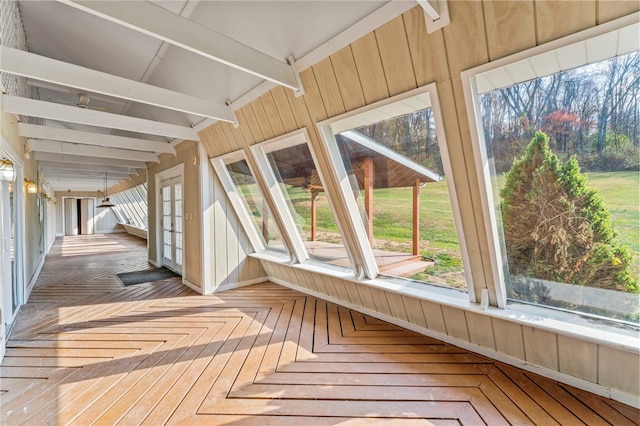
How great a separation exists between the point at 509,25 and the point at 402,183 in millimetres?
1102

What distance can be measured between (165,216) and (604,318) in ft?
19.7

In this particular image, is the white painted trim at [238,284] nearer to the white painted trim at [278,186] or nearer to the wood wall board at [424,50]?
the white painted trim at [278,186]

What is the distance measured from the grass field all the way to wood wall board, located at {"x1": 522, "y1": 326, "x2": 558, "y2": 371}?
0.52 meters

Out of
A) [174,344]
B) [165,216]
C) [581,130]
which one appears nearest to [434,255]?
[581,130]

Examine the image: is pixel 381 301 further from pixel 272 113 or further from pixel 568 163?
pixel 272 113

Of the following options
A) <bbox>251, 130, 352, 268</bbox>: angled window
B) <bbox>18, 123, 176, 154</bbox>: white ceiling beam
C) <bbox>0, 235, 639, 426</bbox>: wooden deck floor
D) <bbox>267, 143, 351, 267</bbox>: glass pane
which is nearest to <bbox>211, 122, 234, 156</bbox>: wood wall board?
<bbox>251, 130, 352, 268</bbox>: angled window

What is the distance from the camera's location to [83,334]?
8.81 ft

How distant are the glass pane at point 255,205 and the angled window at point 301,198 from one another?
335 mm

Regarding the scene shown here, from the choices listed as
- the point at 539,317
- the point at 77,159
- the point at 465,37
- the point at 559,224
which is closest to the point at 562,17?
the point at 465,37

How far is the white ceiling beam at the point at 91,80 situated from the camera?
1779 millimetres

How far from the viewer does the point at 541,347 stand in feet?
6.30

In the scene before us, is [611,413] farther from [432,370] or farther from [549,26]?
[549,26]

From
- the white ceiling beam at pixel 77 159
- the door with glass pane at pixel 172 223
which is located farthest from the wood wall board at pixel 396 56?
the white ceiling beam at pixel 77 159

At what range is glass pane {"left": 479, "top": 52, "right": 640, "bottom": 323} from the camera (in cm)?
133
